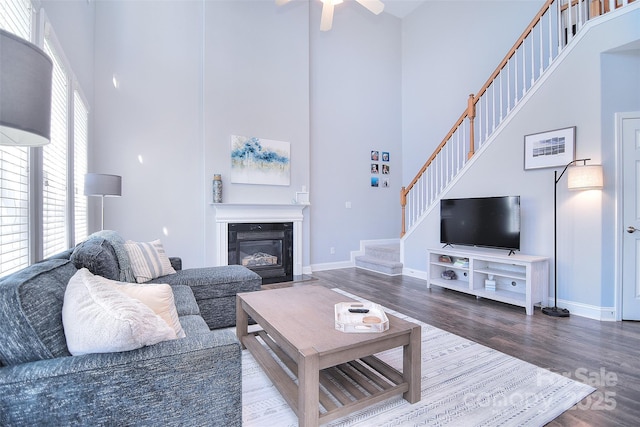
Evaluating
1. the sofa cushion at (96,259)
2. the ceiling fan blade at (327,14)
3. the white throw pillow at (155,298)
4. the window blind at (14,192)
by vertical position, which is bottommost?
the white throw pillow at (155,298)

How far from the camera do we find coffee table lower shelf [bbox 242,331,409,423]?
5.44ft

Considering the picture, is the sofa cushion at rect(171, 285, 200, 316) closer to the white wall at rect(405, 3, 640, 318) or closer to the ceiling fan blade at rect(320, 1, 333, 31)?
the ceiling fan blade at rect(320, 1, 333, 31)

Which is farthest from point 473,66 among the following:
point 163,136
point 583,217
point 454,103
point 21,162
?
point 21,162

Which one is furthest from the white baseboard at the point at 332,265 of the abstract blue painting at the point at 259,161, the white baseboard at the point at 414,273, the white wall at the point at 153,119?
the white wall at the point at 153,119

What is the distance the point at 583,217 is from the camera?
3.29m

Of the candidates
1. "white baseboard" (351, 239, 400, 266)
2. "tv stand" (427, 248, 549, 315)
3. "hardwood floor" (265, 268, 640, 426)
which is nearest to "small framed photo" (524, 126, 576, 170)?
"tv stand" (427, 248, 549, 315)

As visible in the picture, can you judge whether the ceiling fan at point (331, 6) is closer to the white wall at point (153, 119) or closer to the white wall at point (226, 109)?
the white wall at point (226, 109)

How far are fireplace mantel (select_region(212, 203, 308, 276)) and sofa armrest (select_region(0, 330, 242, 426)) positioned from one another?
3.64 m

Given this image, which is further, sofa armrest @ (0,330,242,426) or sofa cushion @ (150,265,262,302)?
sofa cushion @ (150,265,262,302)

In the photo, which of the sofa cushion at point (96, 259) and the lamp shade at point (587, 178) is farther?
the lamp shade at point (587, 178)

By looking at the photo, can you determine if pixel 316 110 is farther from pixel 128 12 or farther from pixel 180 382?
pixel 180 382

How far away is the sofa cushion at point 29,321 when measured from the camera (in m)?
1.06

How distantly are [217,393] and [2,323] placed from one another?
778mm

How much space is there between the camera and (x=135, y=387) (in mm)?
1137
